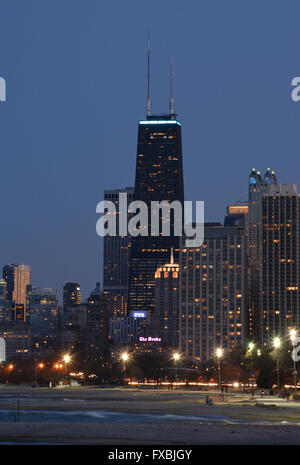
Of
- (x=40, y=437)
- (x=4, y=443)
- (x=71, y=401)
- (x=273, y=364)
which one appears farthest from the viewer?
(x=273, y=364)

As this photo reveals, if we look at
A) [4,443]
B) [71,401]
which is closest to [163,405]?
[71,401]

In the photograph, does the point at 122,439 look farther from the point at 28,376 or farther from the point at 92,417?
the point at 28,376

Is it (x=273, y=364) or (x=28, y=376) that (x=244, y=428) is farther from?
(x=28, y=376)

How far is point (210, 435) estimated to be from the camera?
54.7 meters

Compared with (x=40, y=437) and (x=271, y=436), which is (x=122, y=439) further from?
(x=271, y=436)

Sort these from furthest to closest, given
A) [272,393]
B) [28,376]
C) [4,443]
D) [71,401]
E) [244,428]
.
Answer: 1. [28,376]
2. [272,393]
3. [71,401]
4. [244,428]
5. [4,443]

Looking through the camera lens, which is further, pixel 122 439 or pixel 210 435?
pixel 210 435

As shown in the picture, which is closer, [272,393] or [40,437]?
[40,437]

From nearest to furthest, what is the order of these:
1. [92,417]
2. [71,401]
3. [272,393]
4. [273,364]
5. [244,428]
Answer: [244,428]
[92,417]
[71,401]
[272,393]
[273,364]

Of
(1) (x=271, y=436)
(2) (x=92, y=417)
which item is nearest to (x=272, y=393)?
(2) (x=92, y=417)
